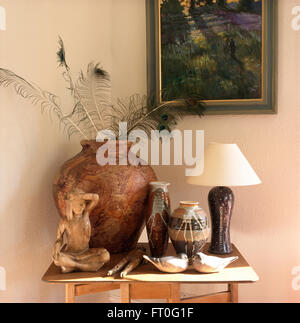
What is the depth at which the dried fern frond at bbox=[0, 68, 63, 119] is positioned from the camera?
4.89ft

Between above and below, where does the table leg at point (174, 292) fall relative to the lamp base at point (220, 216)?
below

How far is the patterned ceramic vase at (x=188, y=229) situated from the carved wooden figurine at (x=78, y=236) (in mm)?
293

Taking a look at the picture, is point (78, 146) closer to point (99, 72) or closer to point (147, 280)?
point (99, 72)

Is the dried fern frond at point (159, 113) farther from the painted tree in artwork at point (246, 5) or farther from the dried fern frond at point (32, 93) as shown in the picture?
the painted tree in artwork at point (246, 5)

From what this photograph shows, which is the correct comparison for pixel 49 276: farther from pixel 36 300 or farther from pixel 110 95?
pixel 110 95

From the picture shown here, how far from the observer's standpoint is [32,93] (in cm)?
163

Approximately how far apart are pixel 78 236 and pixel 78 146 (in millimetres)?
635

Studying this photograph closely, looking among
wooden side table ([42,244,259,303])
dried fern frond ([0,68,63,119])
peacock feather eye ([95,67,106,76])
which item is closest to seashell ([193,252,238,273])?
wooden side table ([42,244,259,303])

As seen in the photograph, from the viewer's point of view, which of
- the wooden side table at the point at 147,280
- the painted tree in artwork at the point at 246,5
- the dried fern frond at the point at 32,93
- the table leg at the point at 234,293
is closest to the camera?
the wooden side table at the point at 147,280

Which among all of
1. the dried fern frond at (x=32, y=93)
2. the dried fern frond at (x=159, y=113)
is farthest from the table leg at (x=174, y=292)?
the dried fern frond at (x=32, y=93)

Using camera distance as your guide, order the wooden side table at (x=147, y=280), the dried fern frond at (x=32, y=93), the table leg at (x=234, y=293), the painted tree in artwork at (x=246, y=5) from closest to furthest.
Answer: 1. the wooden side table at (x=147, y=280)
2. the dried fern frond at (x=32, y=93)
3. the table leg at (x=234, y=293)
4. the painted tree in artwork at (x=246, y=5)

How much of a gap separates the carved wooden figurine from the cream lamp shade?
0.49 m

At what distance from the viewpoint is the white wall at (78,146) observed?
5.08 ft

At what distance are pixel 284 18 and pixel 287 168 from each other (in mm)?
758
